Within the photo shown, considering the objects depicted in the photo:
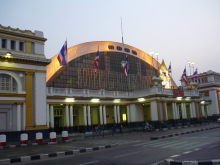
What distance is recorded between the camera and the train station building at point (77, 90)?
29547 millimetres

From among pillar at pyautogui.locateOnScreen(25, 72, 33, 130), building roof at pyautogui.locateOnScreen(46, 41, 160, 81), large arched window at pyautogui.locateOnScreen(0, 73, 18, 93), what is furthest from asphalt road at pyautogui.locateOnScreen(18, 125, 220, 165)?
building roof at pyautogui.locateOnScreen(46, 41, 160, 81)

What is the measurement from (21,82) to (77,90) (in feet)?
38.3

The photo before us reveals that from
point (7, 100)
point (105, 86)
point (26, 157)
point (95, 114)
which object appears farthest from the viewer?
point (105, 86)

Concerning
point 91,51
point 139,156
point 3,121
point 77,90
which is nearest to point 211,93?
point 91,51

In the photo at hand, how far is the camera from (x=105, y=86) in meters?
56.1

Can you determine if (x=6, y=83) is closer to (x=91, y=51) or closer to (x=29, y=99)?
(x=29, y=99)

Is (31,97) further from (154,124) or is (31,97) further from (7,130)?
(154,124)

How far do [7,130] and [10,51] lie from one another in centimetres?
975

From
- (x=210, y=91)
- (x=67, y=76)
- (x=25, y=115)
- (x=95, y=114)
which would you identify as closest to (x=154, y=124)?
(x=95, y=114)

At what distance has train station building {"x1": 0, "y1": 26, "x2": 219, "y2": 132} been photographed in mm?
29547

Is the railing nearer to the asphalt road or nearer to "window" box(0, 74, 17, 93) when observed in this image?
"window" box(0, 74, 17, 93)

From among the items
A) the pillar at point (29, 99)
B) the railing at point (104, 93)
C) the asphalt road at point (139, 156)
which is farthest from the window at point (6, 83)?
the asphalt road at point (139, 156)

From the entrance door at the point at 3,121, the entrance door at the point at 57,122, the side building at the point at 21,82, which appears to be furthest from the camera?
the entrance door at the point at 57,122

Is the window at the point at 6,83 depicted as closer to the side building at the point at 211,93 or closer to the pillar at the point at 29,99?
the pillar at the point at 29,99
